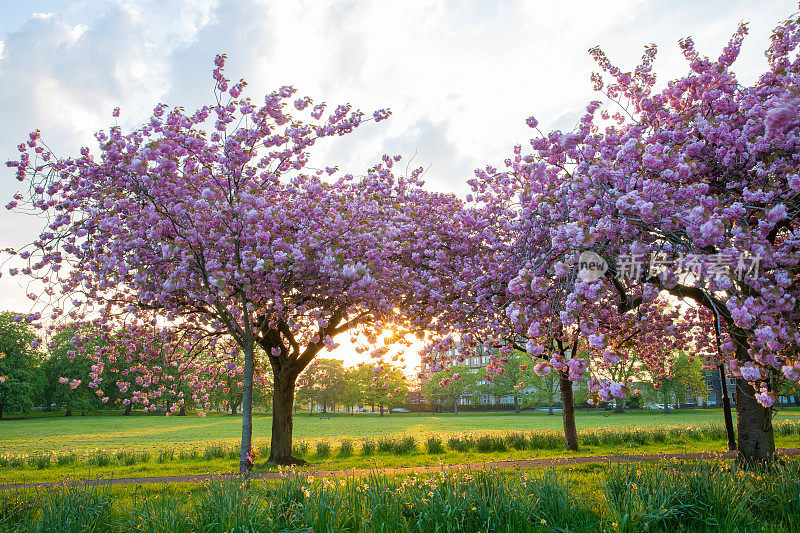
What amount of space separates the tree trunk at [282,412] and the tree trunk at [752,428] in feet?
42.1

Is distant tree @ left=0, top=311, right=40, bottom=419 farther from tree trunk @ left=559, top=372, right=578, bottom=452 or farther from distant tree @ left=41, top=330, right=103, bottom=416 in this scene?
tree trunk @ left=559, top=372, right=578, bottom=452

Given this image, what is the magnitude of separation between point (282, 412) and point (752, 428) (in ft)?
44.7

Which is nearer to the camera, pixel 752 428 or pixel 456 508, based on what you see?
pixel 456 508

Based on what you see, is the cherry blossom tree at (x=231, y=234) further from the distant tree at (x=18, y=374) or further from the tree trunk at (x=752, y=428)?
the distant tree at (x=18, y=374)

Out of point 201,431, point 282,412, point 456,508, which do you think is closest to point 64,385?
point 201,431

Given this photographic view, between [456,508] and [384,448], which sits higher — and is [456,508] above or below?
above

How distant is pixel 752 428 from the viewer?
36.4 ft

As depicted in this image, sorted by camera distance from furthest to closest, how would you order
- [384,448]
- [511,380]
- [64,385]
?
[511,380], [64,385], [384,448]

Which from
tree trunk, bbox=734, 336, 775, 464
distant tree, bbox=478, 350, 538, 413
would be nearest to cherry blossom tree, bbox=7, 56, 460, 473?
tree trunk, bbox=734, 336, 775, 464

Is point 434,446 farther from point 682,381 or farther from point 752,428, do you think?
point 682,381

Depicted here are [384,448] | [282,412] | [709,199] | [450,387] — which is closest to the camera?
[709,199]

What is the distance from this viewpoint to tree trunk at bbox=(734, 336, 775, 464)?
35.6ft

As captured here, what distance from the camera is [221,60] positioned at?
37.9ft

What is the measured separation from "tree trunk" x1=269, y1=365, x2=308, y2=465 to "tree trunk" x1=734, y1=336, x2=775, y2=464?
12.8 m
